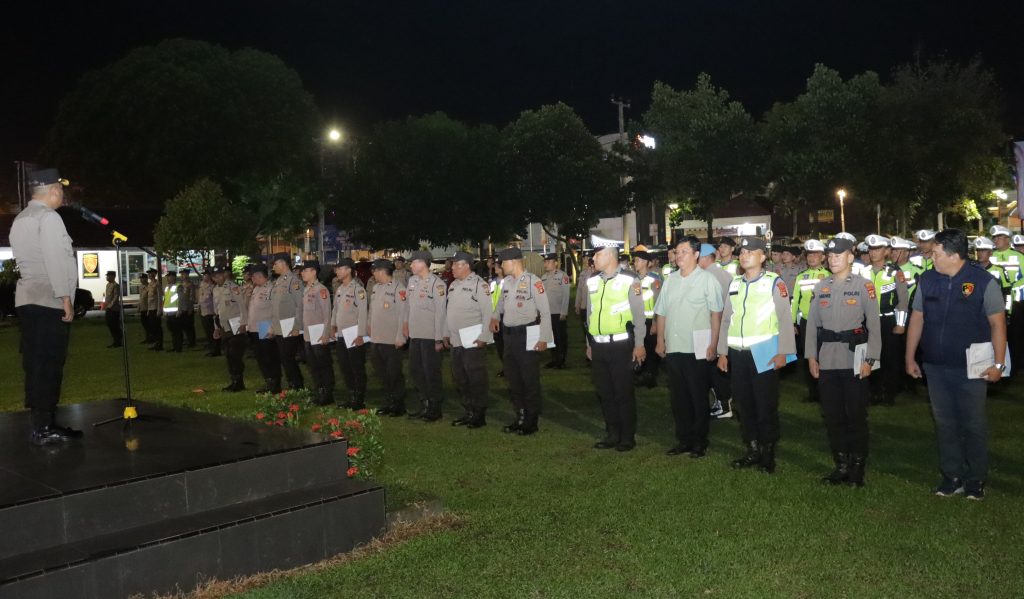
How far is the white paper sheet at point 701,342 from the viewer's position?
808 centimetres

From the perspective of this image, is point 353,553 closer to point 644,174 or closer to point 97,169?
point 97,169

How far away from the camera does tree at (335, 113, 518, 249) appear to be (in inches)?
1676

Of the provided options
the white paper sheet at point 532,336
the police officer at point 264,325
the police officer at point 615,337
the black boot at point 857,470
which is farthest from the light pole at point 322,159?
the black boot at point 857,470

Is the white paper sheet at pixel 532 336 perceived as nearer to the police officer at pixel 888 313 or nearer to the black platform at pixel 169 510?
the black platform at pixel 169 510

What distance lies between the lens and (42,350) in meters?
6.14

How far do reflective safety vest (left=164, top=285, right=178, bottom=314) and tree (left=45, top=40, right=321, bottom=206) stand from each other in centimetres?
1820

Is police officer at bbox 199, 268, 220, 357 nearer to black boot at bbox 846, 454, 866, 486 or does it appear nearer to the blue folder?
the blue folder

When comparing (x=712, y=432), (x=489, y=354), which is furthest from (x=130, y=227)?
(x=712, y=432)

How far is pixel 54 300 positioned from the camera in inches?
242

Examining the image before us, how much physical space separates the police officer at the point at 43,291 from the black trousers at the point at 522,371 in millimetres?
4712

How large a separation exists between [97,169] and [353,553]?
38657mm

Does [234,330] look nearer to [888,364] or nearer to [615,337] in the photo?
[615,337]

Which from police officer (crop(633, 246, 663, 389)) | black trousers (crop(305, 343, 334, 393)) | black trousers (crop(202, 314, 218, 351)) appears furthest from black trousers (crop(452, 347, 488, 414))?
black trousers (crop(202, 314, 218, 351))

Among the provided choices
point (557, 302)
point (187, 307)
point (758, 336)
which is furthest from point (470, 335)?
point (187, 307)
